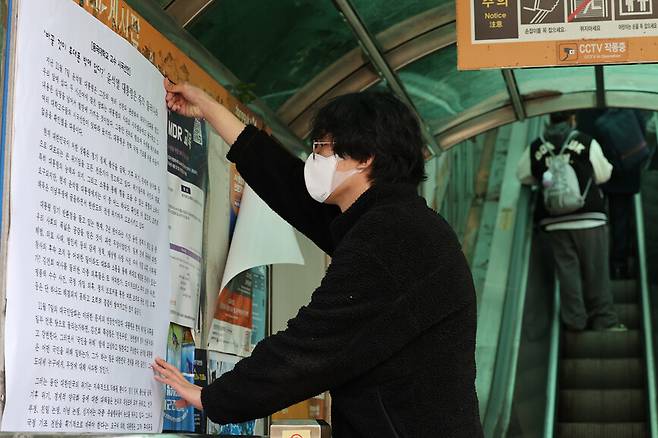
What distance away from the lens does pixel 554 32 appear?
4766 mm

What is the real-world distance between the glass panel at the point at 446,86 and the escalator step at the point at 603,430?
11.0 feet

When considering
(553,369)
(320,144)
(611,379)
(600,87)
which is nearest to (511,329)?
(553,369)

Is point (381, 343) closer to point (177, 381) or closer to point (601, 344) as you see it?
point (177, 381)

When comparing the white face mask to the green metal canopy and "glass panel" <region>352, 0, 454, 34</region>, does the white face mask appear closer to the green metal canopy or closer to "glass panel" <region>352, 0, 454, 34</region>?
the green metal canopy

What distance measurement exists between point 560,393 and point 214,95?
6115 mm

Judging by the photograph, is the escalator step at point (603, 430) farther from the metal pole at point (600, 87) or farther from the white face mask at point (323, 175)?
the white face mask at point (323, 175)

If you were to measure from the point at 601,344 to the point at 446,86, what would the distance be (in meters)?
4.25

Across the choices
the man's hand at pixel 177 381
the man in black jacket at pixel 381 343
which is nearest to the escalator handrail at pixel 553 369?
the man's hand at pixel 177 381

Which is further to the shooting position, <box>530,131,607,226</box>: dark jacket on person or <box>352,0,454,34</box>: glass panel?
<box>530,131,607,226</box>: dark jacket on person

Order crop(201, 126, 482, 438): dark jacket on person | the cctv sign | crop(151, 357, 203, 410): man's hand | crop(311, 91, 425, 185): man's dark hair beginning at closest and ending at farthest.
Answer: crop(201, 126, 482, 438): dark jacket on person
crop(151, 357, 203, 410): man's hand
crop(311, 91, 425, 185): man's dark hair
the cctv sign

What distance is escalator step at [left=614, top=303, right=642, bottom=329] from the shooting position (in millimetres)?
10195

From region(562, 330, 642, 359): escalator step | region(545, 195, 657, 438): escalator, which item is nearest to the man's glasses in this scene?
region(545, 195, 657, 438): escalator

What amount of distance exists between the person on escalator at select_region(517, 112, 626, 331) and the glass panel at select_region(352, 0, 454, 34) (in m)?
4.33

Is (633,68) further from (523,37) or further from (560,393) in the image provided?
(560,393)
